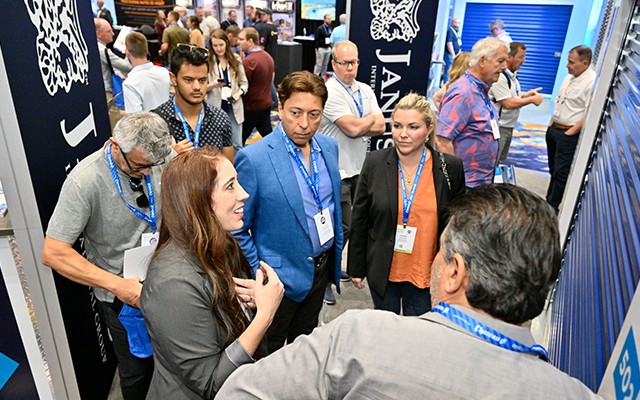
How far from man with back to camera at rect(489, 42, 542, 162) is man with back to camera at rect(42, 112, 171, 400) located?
355 cm

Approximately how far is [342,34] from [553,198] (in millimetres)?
5948

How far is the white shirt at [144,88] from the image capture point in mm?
3727

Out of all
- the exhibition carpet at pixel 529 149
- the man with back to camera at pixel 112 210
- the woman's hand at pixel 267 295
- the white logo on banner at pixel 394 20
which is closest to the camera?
the woman's hand at pixel 267 295

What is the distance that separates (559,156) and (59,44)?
453 centimetres

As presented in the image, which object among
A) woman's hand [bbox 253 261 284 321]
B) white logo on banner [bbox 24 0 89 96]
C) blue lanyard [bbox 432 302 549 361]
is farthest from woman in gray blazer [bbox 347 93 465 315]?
white logo on banner [bbox 24 0 89 96]

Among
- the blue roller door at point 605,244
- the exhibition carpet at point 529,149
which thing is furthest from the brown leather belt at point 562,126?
the blue roller door at point 605,244

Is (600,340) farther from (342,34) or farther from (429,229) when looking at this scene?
(342,34)

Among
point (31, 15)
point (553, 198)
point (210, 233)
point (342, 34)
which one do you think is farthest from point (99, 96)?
point (342, 34)

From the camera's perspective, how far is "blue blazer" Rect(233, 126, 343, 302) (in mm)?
2018

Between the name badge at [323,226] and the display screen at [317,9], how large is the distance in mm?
11819

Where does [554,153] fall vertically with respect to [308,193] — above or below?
below

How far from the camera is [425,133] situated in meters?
2.22

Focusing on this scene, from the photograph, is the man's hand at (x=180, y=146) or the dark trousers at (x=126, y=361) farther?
the man's hand at (x=180, y=146)

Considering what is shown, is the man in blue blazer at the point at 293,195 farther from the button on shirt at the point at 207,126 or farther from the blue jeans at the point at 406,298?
the button on shirt at the point at 207,126
